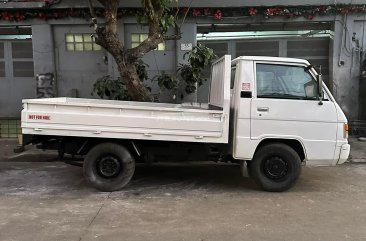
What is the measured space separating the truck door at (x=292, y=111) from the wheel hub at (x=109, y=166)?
222 cm

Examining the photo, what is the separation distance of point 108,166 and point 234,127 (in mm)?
2115

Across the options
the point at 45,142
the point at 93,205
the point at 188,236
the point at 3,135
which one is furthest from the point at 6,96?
the point at 188,236

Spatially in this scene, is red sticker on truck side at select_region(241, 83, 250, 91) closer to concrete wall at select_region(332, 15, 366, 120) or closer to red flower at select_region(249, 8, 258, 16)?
red flower at select_region(249, 8, 258, 16)

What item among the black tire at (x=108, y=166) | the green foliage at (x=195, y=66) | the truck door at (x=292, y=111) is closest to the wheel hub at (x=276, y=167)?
the truck door at (x=292, y=111)

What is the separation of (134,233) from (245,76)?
3.00 meters

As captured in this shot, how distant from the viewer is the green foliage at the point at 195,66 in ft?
30.8

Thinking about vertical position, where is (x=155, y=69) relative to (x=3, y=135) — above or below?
above

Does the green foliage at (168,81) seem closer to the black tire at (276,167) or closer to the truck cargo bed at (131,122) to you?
the truck cargo bed at (131,122)

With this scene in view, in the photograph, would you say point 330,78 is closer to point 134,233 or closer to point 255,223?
point 255,223

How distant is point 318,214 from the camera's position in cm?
537

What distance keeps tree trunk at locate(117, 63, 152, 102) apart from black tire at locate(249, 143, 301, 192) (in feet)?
9.72

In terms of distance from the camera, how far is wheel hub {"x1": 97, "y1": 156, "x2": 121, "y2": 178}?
6.36 m

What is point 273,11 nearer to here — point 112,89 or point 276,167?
point 112,89

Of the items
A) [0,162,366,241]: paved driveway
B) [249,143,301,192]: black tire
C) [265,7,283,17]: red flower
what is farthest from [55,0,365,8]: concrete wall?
[249,143,301,192]: black tire
